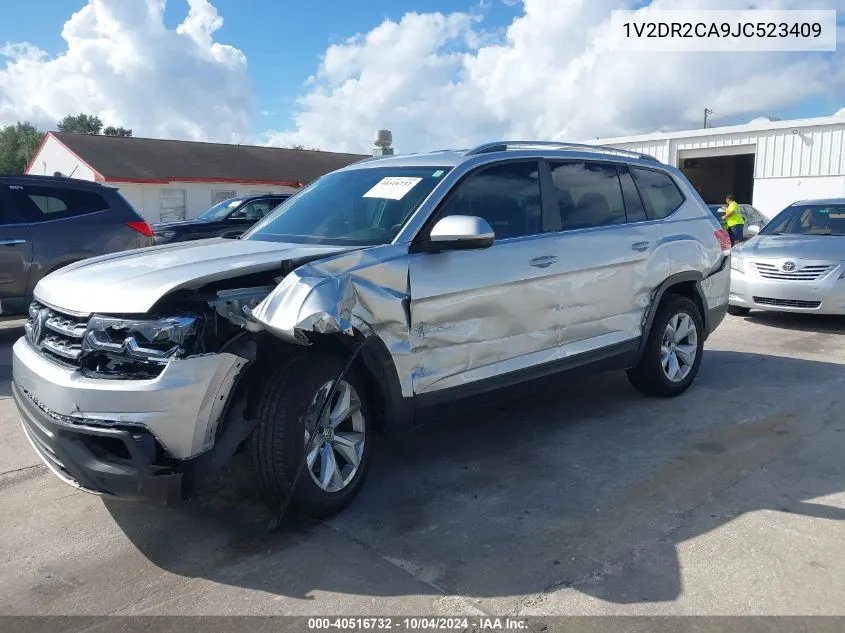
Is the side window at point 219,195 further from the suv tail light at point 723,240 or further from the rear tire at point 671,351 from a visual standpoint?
the rear tire at point 671,351

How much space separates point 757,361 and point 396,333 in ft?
15.7

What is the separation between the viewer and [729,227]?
50.3ft

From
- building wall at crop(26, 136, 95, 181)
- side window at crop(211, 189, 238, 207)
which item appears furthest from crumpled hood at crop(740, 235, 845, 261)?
building wall at crop(26, 136, 95, 181)

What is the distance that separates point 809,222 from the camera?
31.5 feet

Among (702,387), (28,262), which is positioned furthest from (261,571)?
(28,262)

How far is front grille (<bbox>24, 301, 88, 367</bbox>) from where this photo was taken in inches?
123

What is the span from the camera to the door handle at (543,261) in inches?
169

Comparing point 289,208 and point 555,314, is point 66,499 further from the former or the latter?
point 555,314

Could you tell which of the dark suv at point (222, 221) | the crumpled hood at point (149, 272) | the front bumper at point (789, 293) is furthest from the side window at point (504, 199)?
the dark suv at point (222, 221)

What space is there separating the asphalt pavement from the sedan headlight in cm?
98

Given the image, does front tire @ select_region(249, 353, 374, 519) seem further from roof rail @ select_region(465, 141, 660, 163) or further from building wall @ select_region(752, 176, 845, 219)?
building wall @ select_region(752, 176, 845, 219)

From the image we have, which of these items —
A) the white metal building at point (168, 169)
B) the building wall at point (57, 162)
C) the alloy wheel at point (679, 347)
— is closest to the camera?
the alloy wheel at point (679, 347)

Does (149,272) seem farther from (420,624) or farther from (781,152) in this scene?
(781,152)

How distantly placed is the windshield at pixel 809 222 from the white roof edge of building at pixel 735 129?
10.1 m
